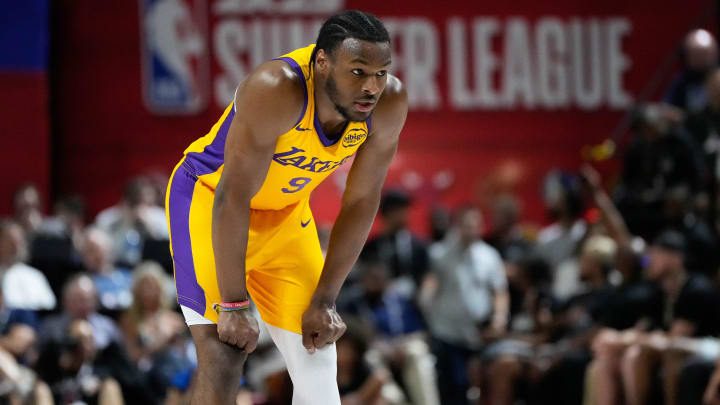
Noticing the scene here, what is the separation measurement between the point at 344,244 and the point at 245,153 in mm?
601

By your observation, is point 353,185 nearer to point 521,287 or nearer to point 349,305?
point 349,305

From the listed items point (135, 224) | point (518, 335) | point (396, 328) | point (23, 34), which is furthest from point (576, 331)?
point (23, 34)

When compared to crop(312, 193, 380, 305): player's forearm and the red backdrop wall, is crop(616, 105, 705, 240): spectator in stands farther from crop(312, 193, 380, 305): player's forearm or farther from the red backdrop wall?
crop(312, 193, 380, 305): player's forearm

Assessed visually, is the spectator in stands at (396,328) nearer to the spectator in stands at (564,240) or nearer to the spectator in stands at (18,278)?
the spectator in stands at (564,240)

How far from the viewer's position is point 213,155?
342cm

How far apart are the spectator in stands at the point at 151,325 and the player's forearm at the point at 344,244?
318cm

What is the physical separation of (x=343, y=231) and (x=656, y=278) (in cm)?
335

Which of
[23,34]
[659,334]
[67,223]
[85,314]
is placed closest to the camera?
[659,334]

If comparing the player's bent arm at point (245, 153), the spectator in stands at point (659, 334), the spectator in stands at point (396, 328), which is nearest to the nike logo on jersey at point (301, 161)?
the player's bent arm at point (245, 153)

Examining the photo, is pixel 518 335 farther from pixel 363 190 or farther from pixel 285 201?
pixel 285 201

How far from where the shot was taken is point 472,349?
7.74 metres

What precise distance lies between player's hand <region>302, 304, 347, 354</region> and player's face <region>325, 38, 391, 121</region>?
697mm

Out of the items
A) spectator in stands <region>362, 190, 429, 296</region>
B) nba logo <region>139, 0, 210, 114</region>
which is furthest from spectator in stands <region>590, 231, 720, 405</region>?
nba logo <region>139, 0, 210, 114</region>

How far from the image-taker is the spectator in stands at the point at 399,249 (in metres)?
7.89
